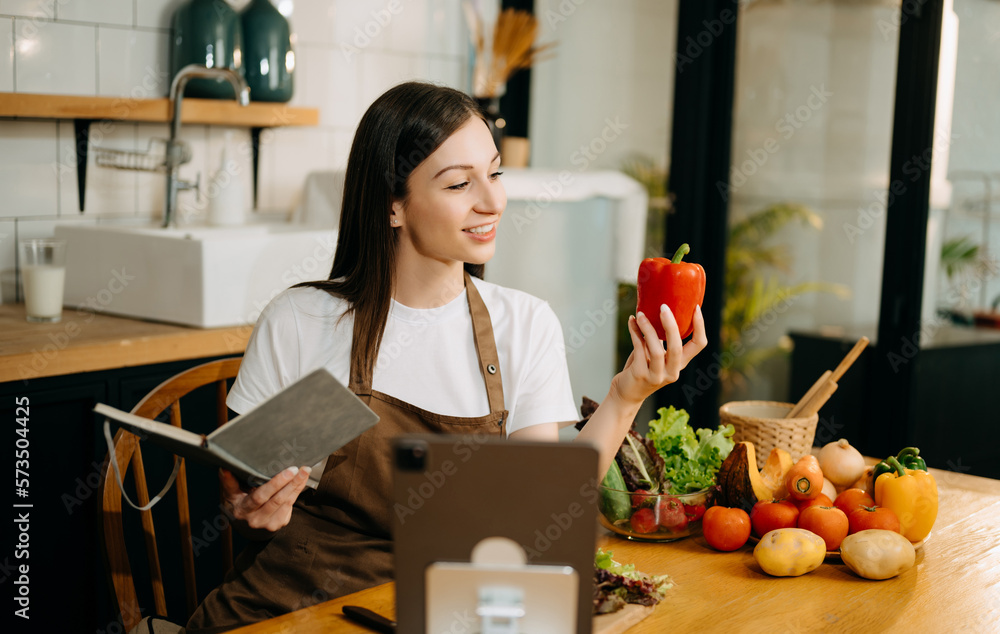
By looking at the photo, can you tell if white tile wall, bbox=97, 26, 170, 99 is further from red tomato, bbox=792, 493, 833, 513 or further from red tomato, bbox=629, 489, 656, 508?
red tomato, bbox=792, 493, 833, 513

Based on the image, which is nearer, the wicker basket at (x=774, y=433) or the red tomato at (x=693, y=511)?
the red tomato at (x=693, y=511)

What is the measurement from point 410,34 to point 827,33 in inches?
57.3

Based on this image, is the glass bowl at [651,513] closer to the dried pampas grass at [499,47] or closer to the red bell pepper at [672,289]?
the red bell pepper at [672,289]

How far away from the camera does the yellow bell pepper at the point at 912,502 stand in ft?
4.34

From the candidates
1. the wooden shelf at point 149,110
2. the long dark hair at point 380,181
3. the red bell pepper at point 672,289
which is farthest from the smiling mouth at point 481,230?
the wooden shelf at point 149,110

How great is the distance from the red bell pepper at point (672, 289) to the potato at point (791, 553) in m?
0.32

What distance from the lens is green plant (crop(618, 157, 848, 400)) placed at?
3.38 m

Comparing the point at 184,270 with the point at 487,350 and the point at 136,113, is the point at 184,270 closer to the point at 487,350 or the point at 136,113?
the point at 136,113

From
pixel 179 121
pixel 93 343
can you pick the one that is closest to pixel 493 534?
pixel 93 343

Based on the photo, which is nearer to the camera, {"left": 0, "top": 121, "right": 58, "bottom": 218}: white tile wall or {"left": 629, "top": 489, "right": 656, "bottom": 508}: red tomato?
{"left": 629, "top": 489, "right": 656, "bottom": 508}: red tomato

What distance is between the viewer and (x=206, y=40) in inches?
104

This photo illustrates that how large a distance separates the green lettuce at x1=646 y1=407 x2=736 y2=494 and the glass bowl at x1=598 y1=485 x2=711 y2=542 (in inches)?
2.1

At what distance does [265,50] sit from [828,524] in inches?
86.4

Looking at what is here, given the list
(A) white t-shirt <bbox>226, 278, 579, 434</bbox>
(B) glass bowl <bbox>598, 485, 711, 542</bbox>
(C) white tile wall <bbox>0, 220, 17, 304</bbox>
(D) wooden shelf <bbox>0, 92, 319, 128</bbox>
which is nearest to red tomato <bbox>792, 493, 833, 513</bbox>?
(B) glass bowl <bbox>598, 485, 711, 542</bbox>
